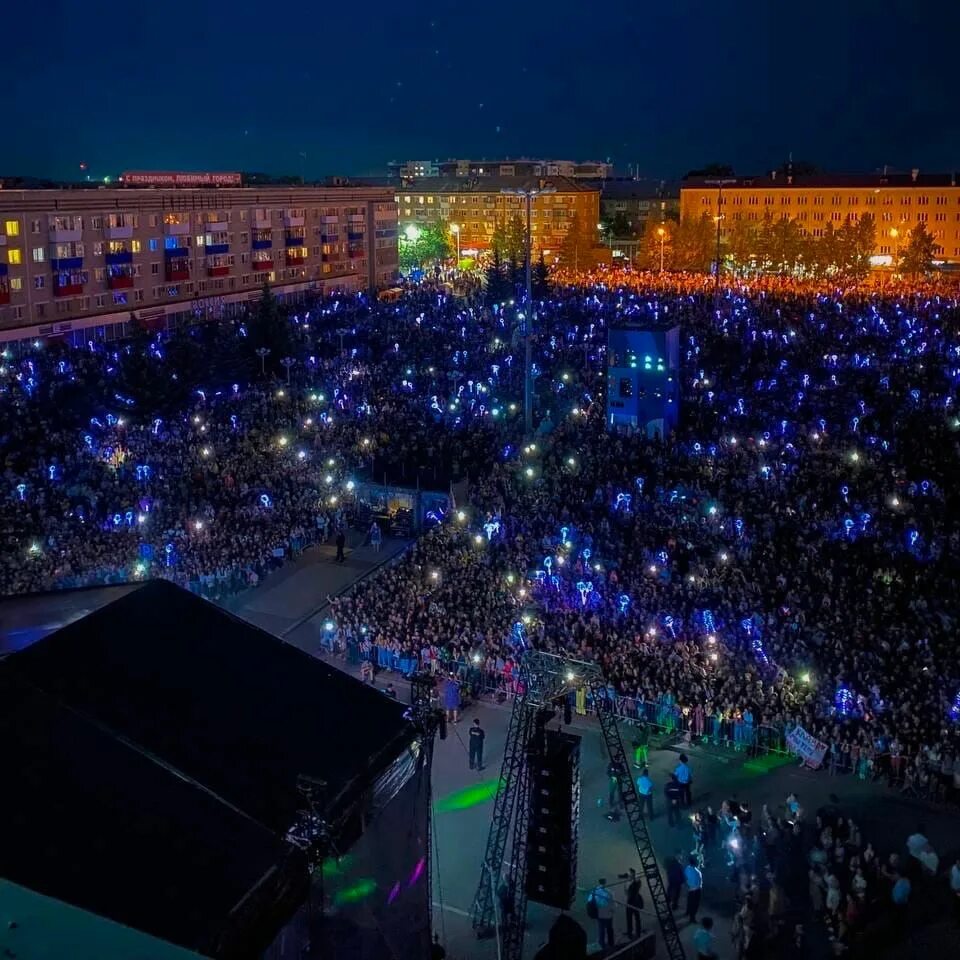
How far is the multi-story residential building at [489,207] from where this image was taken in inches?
3831

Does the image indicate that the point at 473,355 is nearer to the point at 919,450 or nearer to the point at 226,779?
the point at 919,450

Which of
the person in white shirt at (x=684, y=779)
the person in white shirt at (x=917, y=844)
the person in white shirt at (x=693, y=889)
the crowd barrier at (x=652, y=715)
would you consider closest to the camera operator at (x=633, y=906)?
the person in white shirt at (x=693, y=889)

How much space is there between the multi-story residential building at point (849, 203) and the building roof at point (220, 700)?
253 ft

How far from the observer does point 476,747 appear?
1375cm

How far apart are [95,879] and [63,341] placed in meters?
44.2

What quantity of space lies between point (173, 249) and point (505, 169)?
72387 millimetres

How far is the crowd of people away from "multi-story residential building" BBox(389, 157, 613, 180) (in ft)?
270

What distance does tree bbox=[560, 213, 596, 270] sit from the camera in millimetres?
74062

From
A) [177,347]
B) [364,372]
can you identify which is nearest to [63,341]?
[177,347]

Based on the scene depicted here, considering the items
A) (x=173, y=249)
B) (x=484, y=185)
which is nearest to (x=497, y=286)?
(x=173, y=249)

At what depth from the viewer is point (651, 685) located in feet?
47.8

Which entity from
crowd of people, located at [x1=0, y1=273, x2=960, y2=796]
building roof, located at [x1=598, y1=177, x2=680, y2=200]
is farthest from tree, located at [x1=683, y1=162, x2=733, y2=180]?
crowd of people, located at [x1=0, y1=273, x2=960, y2=796]

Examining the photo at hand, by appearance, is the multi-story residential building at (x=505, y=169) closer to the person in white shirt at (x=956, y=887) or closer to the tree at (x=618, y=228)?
the tree at (x=618, y=228)

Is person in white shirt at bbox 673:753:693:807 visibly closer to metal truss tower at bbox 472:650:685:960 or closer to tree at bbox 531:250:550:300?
metal truss tower at bbox 472:650:685:960
